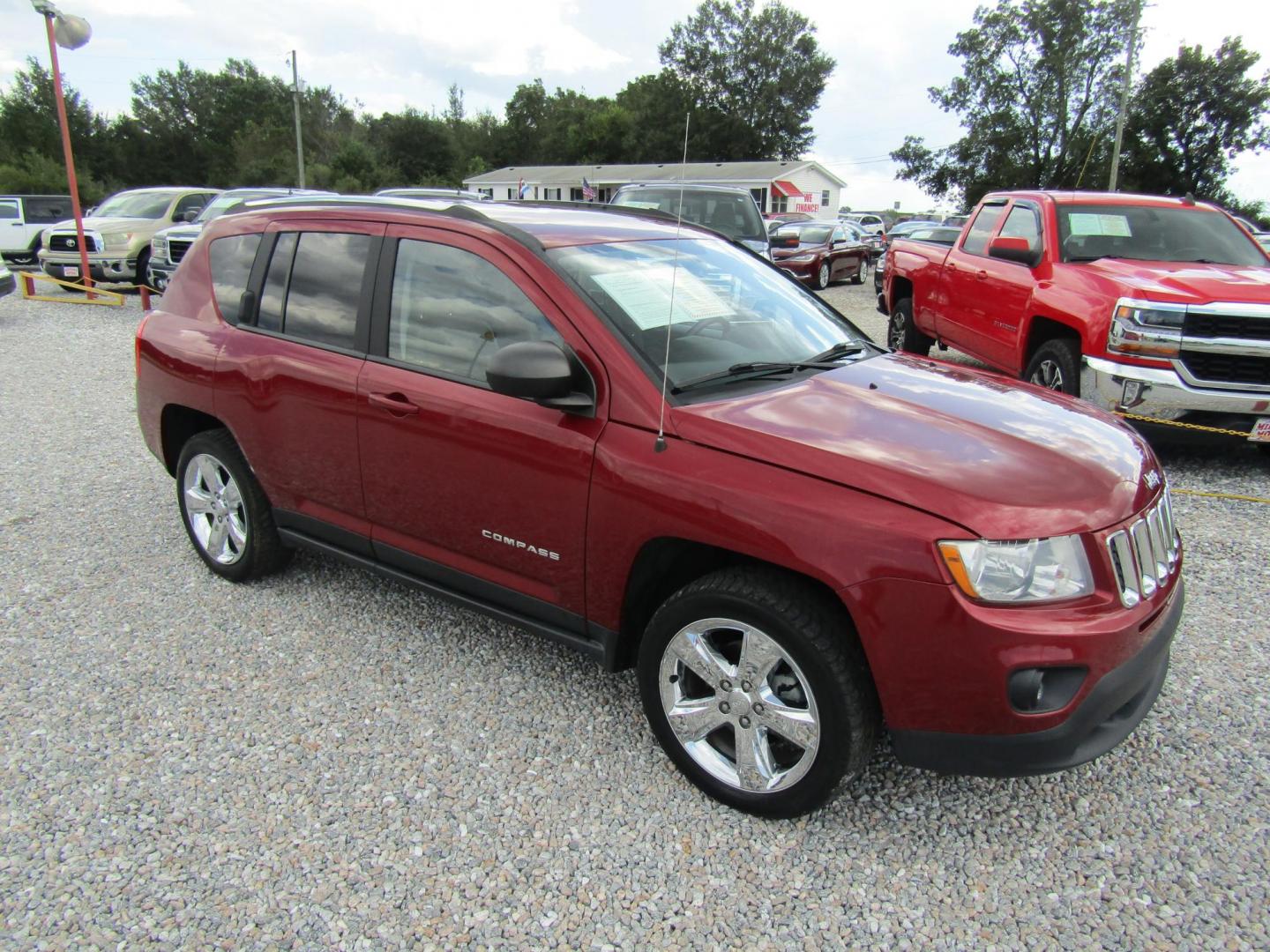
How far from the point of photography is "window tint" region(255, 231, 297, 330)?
144 inches

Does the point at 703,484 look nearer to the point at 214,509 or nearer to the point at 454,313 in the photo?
the point at 454,313

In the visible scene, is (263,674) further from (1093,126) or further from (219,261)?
(1093,126)

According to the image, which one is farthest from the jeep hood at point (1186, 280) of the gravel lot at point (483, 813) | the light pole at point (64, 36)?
the light pole at point (64, 36)

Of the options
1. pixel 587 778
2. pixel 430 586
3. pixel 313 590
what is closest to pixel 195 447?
pixel 313 590

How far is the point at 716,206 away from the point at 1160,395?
663cm

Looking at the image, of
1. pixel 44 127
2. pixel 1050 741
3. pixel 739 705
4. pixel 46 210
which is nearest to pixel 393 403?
pixel 739 705

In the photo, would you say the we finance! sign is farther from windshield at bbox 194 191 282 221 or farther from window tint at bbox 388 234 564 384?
window tint at bbox 388 234 564 384

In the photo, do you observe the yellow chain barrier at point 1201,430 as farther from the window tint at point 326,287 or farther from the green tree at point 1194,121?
the green tree at point 1194,121

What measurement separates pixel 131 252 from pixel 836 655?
15.4 meters

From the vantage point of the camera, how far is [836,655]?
2.30 m

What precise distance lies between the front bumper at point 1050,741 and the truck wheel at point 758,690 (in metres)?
0.17

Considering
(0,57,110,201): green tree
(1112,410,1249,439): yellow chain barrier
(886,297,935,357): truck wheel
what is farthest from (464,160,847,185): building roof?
(1112,410,1249,439): yellow chain barrier

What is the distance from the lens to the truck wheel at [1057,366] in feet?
19.8

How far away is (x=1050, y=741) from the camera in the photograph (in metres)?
2.21
